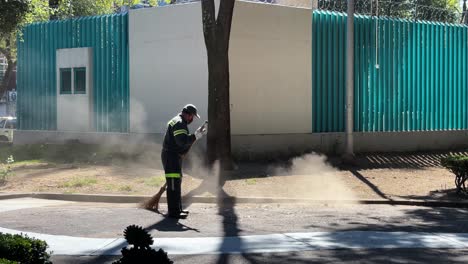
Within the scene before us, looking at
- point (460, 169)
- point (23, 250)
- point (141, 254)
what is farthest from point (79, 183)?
point (141, 254)

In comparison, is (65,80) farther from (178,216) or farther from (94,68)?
(178,216)

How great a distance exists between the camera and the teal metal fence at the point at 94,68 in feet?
59.3

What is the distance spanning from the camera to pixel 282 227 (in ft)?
29.3

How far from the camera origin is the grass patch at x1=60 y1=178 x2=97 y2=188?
12.8 m

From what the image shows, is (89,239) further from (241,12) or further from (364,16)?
(364,16)

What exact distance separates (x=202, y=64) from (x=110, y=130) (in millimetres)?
4108

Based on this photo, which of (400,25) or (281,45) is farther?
(400,25)

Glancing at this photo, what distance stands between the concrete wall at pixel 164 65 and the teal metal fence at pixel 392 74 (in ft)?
12.3

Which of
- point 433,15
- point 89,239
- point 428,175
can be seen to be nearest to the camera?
point 89,239

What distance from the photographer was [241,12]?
16.2m

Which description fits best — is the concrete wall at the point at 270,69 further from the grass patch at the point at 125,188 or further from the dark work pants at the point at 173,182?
the dark work pants at the point at 173,182

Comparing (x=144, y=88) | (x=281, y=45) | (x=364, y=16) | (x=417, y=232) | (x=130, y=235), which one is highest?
(x=364, y=16)

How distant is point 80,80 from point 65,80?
818 millimetres

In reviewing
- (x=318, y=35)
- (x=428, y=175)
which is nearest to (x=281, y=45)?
(x=318, y=35)
